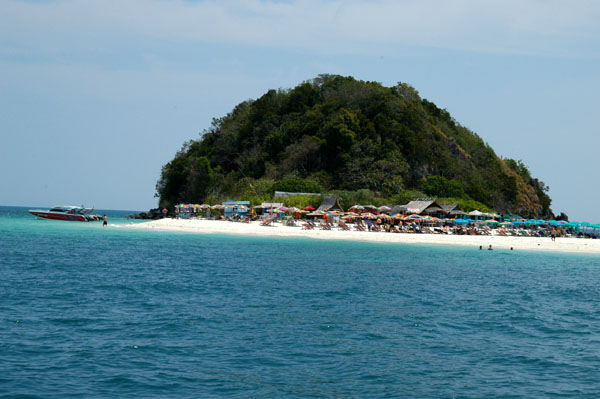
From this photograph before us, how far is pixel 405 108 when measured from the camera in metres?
75.9

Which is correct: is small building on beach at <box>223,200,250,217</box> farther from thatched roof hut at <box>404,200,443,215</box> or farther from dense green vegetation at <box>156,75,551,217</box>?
thatched roof hut at <box>404,200,443,215</box>

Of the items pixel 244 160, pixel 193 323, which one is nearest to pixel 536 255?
pixel 193 323

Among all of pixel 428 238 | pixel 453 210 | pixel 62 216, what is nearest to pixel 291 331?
pixel 428 238

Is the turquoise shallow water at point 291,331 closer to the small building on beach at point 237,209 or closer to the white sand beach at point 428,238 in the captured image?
the white sand beach at point 428,238

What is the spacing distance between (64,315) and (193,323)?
328 centimetres

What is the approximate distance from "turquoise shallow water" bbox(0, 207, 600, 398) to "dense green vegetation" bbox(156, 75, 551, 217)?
36356 millimetres

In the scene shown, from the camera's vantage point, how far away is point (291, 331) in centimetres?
1355

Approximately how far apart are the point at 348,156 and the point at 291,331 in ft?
186

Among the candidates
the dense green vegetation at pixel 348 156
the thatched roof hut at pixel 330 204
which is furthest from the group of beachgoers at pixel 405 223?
the dense green vegetation at pixel 348 156

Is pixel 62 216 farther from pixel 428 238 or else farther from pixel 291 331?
pixel 291 331

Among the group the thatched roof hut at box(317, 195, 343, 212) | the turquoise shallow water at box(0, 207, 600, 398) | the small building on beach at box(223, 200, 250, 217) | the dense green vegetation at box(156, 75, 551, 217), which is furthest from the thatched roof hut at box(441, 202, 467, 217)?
the turquoise shallow water at box(0, 207, 600, 398)

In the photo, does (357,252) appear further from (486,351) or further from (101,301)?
(486,351)

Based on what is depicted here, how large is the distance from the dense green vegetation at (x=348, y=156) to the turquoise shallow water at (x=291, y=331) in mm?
36356

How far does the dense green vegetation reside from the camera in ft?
220
